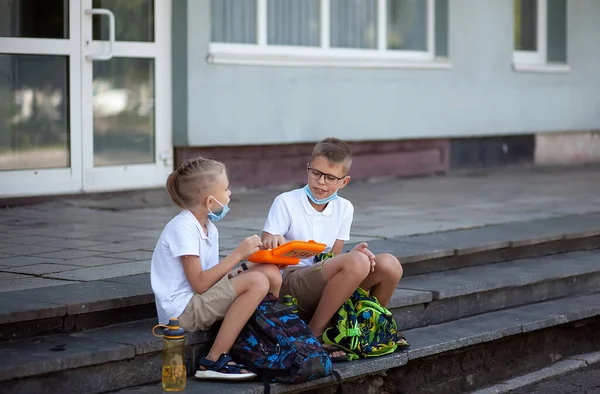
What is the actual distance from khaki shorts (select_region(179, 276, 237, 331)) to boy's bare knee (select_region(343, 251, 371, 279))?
0.55m

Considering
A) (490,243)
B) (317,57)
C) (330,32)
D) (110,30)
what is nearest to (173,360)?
(490,243)

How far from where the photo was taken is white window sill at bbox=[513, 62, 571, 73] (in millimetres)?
12164

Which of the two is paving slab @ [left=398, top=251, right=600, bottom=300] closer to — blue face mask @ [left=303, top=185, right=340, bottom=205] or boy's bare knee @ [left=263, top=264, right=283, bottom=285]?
blue face mask @ [left=303, top=185, right=340, bottom=205]

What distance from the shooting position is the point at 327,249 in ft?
16.7

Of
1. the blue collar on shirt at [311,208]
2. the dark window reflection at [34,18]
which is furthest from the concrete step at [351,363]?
the dark window reflection at [34,18]

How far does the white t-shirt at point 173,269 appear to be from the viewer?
448 centimetres

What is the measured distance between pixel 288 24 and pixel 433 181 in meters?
2.08

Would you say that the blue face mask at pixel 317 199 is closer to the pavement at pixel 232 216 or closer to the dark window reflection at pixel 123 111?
the pavement at pixel 232 216

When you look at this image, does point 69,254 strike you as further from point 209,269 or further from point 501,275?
point 501,275

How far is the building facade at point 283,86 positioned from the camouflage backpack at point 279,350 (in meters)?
4.03

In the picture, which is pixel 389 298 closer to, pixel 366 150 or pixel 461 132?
pixel 366 150

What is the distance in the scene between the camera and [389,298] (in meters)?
5.02

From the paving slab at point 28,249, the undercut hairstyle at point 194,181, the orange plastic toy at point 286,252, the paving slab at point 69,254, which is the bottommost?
the paving slab at point 69,254

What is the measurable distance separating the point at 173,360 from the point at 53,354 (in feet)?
1.48
